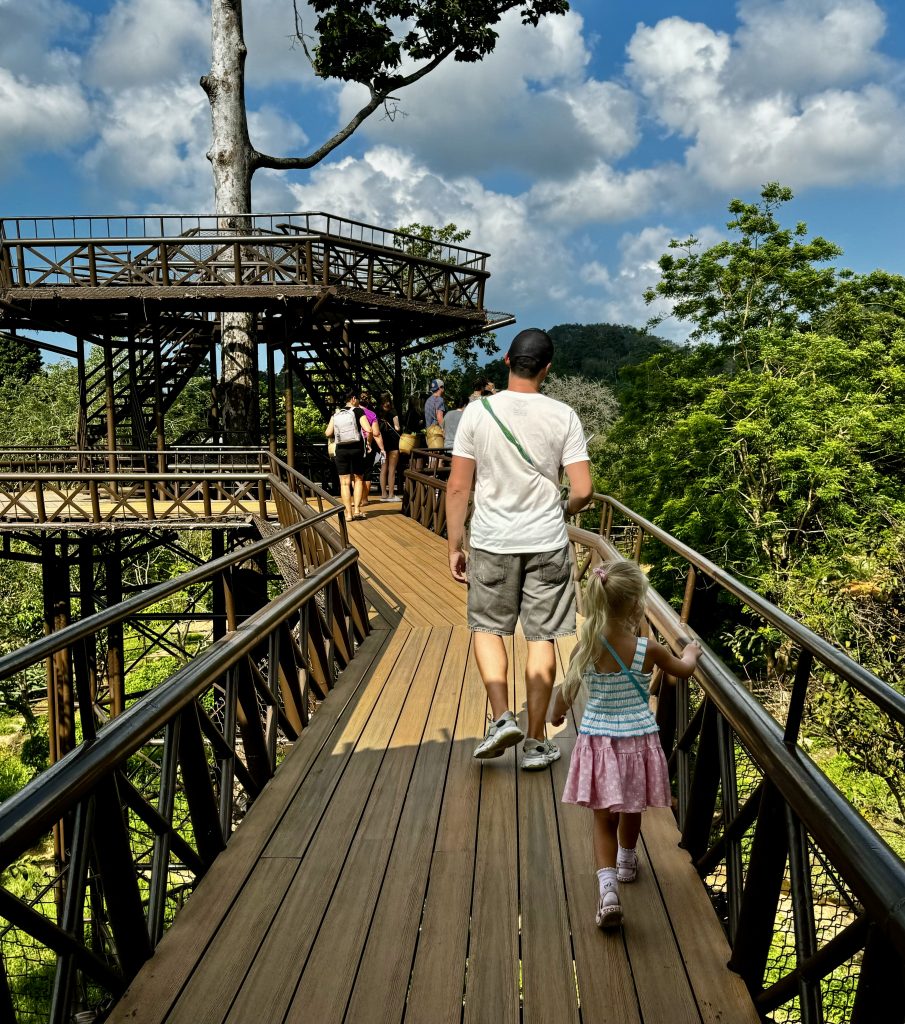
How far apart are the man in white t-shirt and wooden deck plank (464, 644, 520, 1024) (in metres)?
0.35

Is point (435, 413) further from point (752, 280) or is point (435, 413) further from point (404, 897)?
point (752, 280)

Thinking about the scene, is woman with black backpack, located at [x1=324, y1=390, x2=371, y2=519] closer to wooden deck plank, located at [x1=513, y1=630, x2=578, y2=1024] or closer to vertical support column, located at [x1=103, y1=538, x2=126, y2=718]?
vertical support column, located at [x1=103, y1=538, x2=126, y2=718]

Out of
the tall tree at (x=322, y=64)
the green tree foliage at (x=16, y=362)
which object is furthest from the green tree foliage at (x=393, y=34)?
the green tree foliage at (x=16, y=362)

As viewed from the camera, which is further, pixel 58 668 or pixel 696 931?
pixel 58 668

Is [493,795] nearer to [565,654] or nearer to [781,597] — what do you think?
[565,654]

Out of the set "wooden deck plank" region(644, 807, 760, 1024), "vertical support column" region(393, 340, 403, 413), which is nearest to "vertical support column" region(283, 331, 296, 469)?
"vertical support column" region(393, 340, 403, 413)

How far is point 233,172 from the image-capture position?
1828 centimetres

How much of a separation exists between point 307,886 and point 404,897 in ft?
1.22

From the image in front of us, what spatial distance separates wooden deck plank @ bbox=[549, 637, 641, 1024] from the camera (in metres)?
2.30

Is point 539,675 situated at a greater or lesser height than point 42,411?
lesser

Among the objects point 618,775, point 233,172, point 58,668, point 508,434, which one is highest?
point 233,172

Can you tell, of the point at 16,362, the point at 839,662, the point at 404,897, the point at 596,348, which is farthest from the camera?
the point at 596,348

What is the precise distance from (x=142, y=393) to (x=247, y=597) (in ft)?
22.0

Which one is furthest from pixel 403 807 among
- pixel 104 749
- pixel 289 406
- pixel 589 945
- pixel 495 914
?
pixel 289 406
